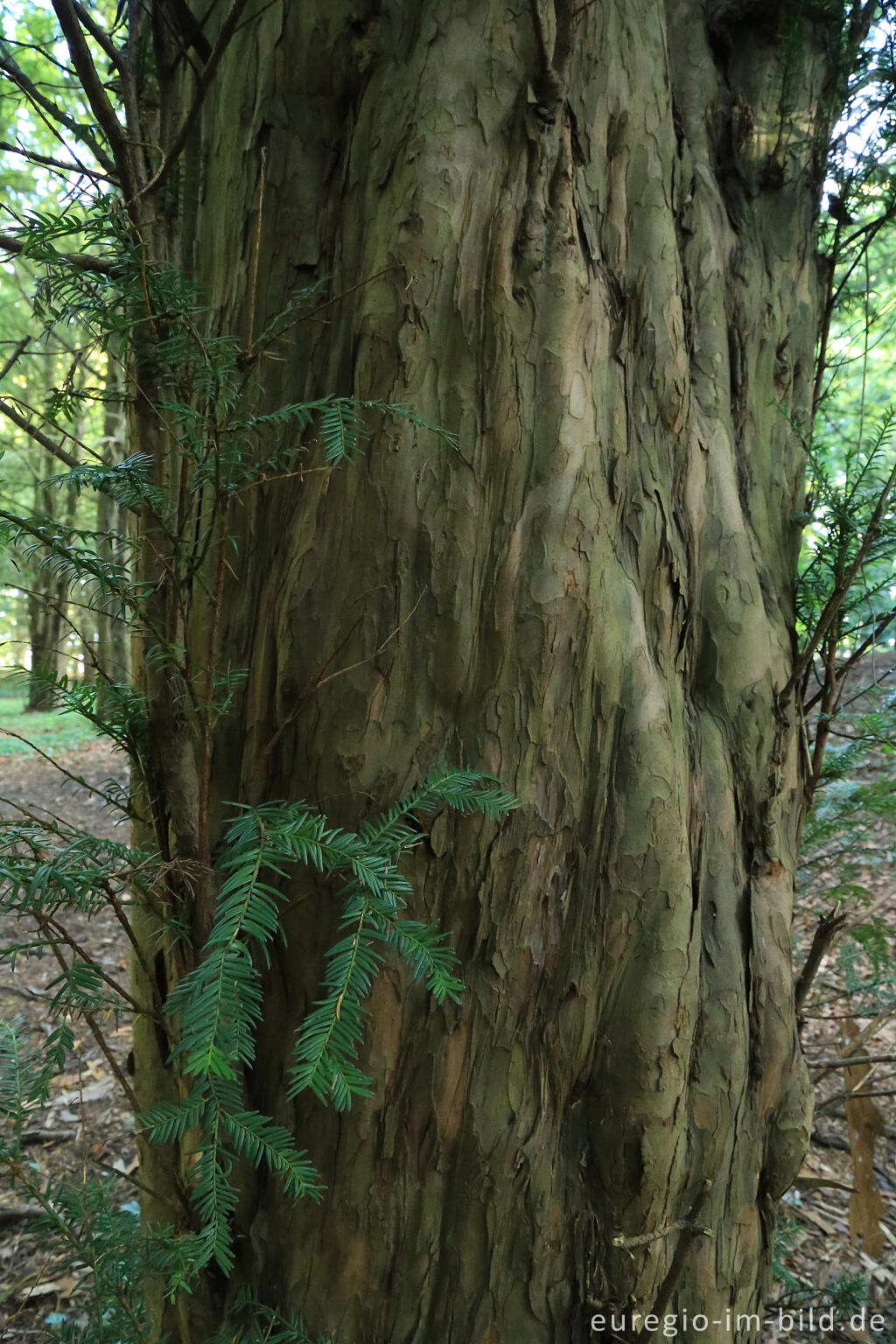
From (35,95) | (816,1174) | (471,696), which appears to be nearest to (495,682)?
(471,696)

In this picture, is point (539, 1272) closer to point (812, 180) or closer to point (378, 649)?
point (378, 649)

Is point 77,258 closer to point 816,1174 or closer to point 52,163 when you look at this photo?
point 52,163

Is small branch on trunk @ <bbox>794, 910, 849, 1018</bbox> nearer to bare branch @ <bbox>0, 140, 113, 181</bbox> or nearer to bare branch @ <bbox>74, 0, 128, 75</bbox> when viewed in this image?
bare branch @ <bbox>0, 140, 113, 181</bbox>

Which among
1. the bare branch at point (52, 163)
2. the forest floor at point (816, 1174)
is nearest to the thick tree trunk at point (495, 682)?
the bare branch at point (52, 163)

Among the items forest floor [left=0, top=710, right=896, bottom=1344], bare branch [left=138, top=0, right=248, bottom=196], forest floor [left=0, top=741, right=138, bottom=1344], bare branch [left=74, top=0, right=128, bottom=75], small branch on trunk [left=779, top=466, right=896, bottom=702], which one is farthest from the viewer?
forest floor [left=0, top=710, right=896, bottom=1344]

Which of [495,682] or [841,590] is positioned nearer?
[495,682]

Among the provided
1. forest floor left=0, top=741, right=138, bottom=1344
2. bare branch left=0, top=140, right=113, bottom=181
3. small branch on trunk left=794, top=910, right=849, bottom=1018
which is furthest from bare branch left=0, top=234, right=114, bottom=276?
small branch on trunk left=794, top=910, right=849, bottom=1018

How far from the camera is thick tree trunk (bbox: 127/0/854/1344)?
136 cm

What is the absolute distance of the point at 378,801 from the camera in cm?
138

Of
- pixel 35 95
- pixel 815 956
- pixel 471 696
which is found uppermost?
pixel 35 95

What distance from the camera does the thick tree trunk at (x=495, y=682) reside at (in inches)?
53.7

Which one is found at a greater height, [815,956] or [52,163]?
[52,163]

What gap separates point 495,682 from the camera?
141 centimetres

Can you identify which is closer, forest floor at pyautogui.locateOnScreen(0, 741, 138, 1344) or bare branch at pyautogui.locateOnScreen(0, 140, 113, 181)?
bare branch at pyautogui.locateOnScreen(0, 140, 113, 181)
